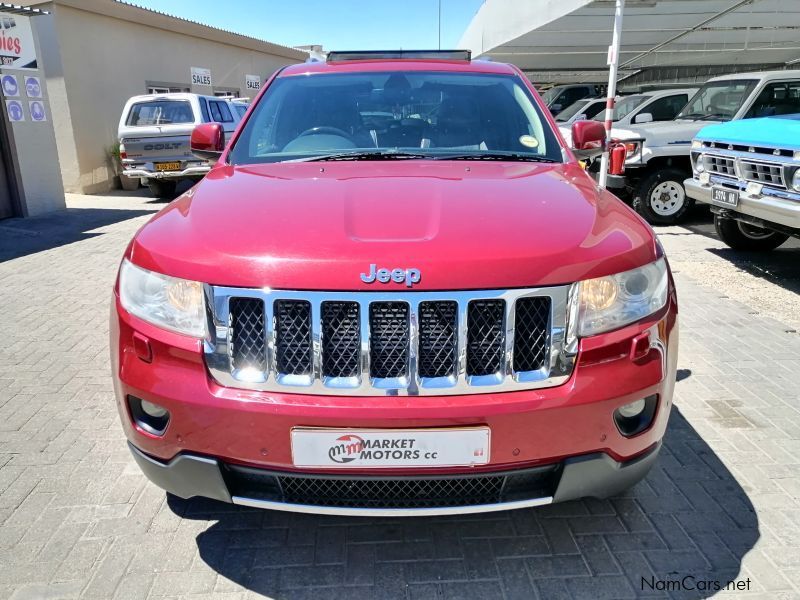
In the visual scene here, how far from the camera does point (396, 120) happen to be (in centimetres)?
327

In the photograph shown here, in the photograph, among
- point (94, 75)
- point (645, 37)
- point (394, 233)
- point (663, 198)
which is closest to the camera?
point (394, 233)

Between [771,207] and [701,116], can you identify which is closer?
[771,207]

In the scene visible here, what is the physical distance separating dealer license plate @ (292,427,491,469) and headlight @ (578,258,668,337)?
48cm

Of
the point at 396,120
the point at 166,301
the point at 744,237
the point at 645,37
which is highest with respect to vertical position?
the point at 645,37

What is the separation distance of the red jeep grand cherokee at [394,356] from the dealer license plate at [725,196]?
450 centimetres

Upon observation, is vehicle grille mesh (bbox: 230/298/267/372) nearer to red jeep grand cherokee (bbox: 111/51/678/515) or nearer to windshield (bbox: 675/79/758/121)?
red jeep grand cherokee (bbox: 111/51/678/515)

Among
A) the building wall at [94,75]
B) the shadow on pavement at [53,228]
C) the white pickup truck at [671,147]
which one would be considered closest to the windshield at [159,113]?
the building wall at [94,75]

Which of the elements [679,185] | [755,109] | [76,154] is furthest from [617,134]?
[76,154]

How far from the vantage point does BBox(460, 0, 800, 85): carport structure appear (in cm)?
1333

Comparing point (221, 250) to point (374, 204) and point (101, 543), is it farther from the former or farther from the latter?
point (101, 543)

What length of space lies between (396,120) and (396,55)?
76cm

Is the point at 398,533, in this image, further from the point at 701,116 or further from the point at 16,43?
the point at 16,43

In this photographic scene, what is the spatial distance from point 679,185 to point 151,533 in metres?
8.37

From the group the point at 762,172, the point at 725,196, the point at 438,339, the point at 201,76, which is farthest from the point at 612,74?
the point at 201,76
